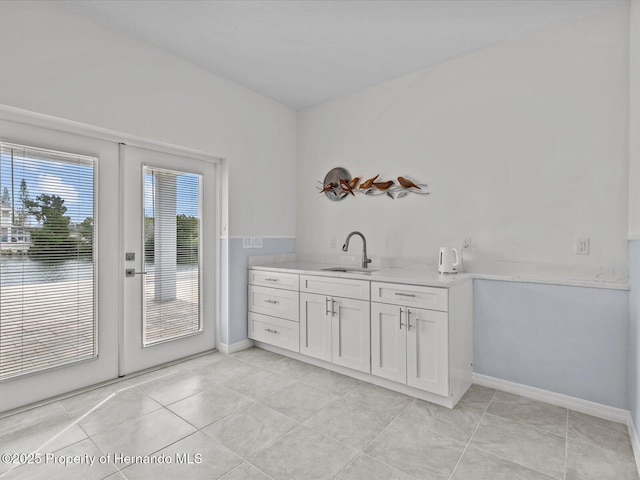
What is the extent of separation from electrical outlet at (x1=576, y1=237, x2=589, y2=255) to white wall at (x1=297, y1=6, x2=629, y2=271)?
0.03m

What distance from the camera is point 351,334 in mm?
2699

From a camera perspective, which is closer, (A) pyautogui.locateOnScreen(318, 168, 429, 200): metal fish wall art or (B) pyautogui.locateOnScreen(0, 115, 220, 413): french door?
(B) pyautogui.locateOnScreen(0, 115, 220, 413): french door

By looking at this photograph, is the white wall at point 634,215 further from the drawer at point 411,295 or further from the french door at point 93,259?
the french door at point 93,259

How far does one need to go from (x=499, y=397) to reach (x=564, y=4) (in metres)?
2.71

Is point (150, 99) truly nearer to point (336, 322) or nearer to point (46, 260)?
point (46, 260)

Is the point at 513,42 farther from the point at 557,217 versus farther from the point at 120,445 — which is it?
the point at 120,445

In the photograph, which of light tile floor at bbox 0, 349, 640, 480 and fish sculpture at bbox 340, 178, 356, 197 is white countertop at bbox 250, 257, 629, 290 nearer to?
light tile floor at bbox 0, 349, 640, 480

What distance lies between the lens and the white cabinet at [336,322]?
8.62ft

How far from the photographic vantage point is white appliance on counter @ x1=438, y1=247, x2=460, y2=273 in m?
2.67

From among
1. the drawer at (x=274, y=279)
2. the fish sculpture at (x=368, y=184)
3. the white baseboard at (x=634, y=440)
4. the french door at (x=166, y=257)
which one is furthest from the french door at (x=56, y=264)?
A: the white baseboard at (x=634, y=440)

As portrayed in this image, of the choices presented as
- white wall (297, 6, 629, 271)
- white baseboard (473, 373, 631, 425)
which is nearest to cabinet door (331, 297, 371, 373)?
white wall (297, 6, 629, 271)

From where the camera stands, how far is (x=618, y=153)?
220 cm

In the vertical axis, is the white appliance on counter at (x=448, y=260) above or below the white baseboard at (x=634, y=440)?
above

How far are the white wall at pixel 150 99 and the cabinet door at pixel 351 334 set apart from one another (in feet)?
4.40
